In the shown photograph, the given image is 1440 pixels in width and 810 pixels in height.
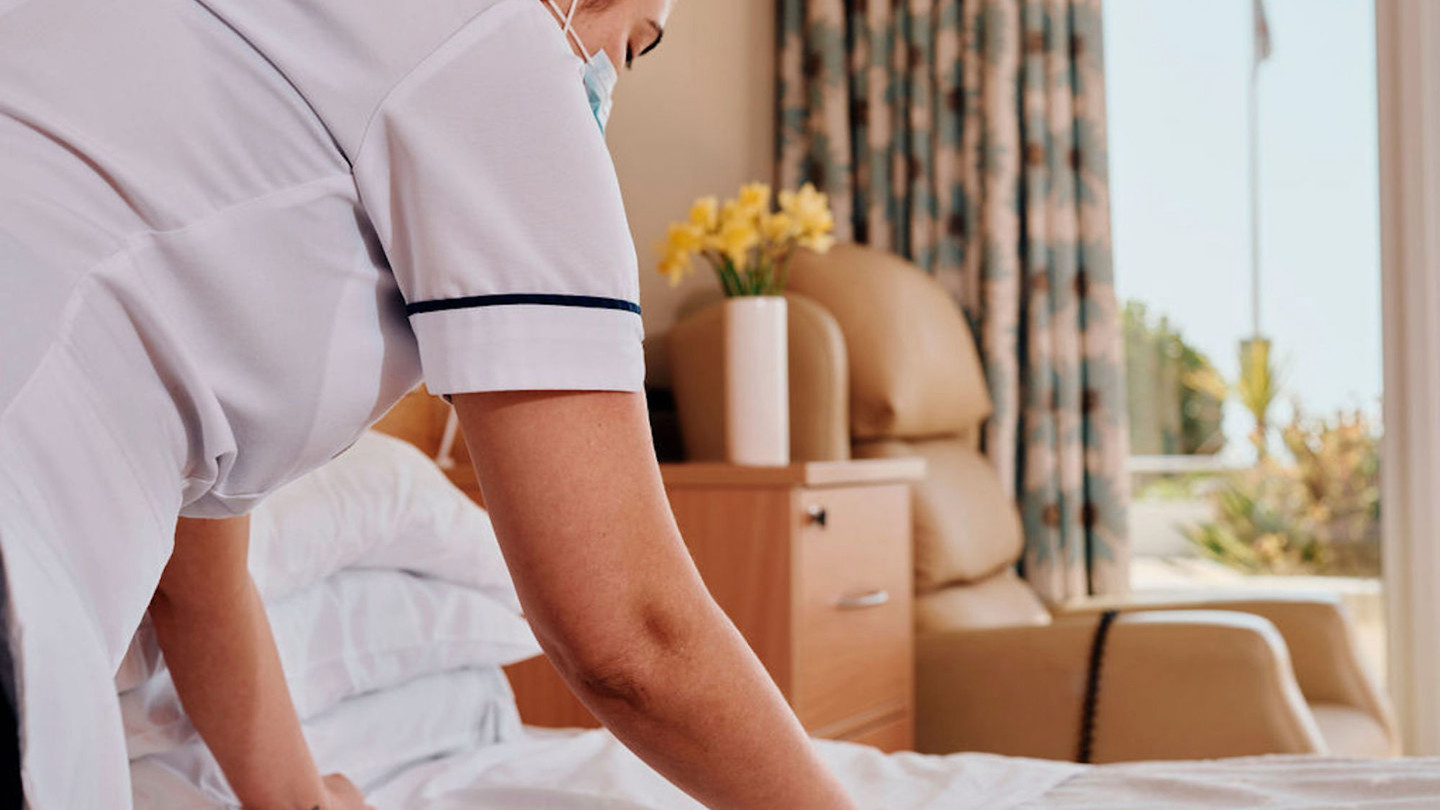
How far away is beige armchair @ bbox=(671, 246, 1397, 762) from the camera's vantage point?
Answer: 6.79 ft

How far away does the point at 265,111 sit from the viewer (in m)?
0.57

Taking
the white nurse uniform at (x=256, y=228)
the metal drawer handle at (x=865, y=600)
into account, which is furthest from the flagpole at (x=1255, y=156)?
the white nurse uniform at (x=256, y=228)

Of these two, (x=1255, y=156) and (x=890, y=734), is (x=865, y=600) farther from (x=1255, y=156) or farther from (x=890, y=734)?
(x=1255, y=156)

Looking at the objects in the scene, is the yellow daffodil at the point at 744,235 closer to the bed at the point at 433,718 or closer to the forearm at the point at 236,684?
the bed at the point at 433,718

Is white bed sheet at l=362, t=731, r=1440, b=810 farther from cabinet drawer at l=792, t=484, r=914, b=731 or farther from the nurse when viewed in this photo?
cabinet drawer at l=792, t=484, r=914, b=731

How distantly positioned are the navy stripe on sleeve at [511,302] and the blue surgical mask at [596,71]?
0.57 feet

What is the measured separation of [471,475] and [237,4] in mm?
1543

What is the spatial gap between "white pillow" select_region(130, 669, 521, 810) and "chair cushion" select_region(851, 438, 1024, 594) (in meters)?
1.34

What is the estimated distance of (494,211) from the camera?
0.58m

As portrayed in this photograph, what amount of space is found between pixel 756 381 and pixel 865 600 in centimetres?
40

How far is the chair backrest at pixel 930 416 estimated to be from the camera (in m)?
2.63

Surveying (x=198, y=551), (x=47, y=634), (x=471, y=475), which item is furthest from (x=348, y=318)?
(x=471, y=475)

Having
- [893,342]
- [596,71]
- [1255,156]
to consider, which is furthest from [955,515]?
[596,71]

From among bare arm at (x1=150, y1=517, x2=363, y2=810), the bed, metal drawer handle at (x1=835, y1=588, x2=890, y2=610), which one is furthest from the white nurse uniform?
metal drawer handle at (x1=835, y1=588, x2=890, y2=610)
